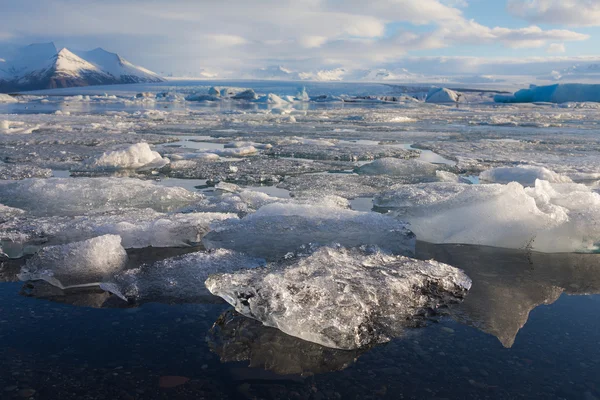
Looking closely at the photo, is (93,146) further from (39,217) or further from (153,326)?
(153,326)

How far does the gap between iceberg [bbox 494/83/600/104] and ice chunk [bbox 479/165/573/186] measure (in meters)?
40.7

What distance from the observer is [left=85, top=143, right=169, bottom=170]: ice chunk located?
23.0 ft

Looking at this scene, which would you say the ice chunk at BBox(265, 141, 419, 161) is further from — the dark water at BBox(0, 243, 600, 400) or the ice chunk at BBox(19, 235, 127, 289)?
the dark water at BBox(0, 243, 600, 400)

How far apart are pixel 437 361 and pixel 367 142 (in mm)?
9580

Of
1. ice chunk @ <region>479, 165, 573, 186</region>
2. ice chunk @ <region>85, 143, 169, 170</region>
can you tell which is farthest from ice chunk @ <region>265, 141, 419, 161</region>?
ice chunk @ <region>479, 165, 573, 186</region>

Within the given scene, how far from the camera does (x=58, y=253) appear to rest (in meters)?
2.79

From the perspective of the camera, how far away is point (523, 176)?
230 inches

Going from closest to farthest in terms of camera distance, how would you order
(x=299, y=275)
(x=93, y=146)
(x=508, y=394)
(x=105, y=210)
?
1. (x=508, y=394)
2. (x=299, y=275)
3. (x=105, y=210)
4. (x=93, y=146)

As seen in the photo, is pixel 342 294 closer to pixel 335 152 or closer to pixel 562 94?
pixel 335 152

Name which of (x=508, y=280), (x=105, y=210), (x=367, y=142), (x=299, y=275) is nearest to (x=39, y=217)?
(x=105, y=210)

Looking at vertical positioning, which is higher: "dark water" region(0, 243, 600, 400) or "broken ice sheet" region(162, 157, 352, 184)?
"broken ice sheet" region(162, 157, 352, 184)

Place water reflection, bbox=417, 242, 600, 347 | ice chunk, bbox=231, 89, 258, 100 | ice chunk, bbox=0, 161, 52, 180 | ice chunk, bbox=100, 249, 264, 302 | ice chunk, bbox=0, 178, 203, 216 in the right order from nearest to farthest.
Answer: water reflection, bbox=417, 242, 600, 347 → ice chunk, bbox=100, 249, 264, 302 → ice chunk, bbox=0, 178, 203, 216 → ice chunk, bbox=0, 161, 52, 180 → ice chunk, bbox=231, 89, 258, 100

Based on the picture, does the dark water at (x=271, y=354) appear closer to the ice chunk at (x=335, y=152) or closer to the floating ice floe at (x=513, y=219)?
the floating ice floe at (x=513, y=219)

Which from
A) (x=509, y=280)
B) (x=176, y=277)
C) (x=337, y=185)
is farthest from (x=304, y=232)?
(x=337, y=185)
